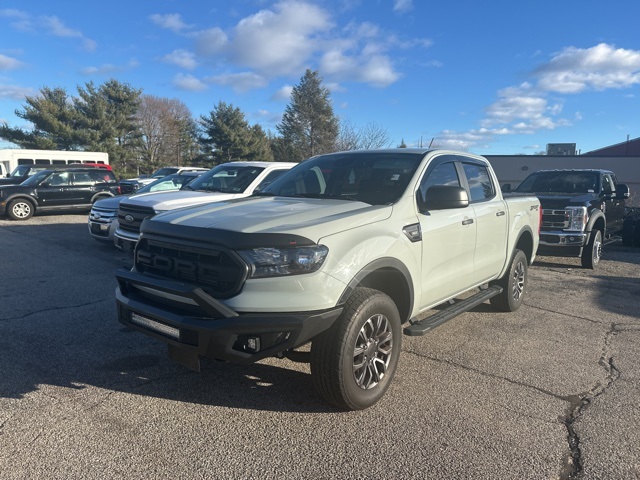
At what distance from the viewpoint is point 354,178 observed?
459 centimetres

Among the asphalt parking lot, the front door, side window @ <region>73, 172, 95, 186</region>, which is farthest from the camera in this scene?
side window @ <region>73, 172, 95, 186</region>

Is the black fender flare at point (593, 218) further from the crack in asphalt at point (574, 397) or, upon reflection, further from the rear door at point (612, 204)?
the crack in asphalt at point (574, 397)

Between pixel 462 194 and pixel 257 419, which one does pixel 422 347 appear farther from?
pixel 257 419

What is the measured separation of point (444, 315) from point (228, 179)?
604 centimetres

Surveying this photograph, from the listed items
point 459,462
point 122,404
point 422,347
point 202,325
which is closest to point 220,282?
point 202,325

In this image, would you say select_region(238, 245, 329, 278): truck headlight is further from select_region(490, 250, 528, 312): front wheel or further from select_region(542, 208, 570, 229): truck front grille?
select_region(542, 208, 570, 229): truck front grille

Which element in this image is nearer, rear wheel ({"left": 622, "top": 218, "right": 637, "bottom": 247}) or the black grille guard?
the black grille guard

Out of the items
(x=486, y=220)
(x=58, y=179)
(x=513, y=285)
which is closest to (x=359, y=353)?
(x=486, y=220)

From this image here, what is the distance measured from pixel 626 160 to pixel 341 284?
36870mm

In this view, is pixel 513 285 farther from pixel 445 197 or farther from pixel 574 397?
pixel 445 197

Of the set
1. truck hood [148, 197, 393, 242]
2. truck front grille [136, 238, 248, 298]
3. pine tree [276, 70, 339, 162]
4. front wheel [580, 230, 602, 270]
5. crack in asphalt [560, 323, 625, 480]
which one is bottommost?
crack in asphalt [560, 323, 625, 480]

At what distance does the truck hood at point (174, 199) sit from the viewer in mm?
7902

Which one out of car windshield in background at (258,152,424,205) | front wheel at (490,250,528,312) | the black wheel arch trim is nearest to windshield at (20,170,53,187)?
car windshield in background at (258,152,424,205)

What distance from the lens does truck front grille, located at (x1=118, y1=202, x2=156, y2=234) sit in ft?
26.1
